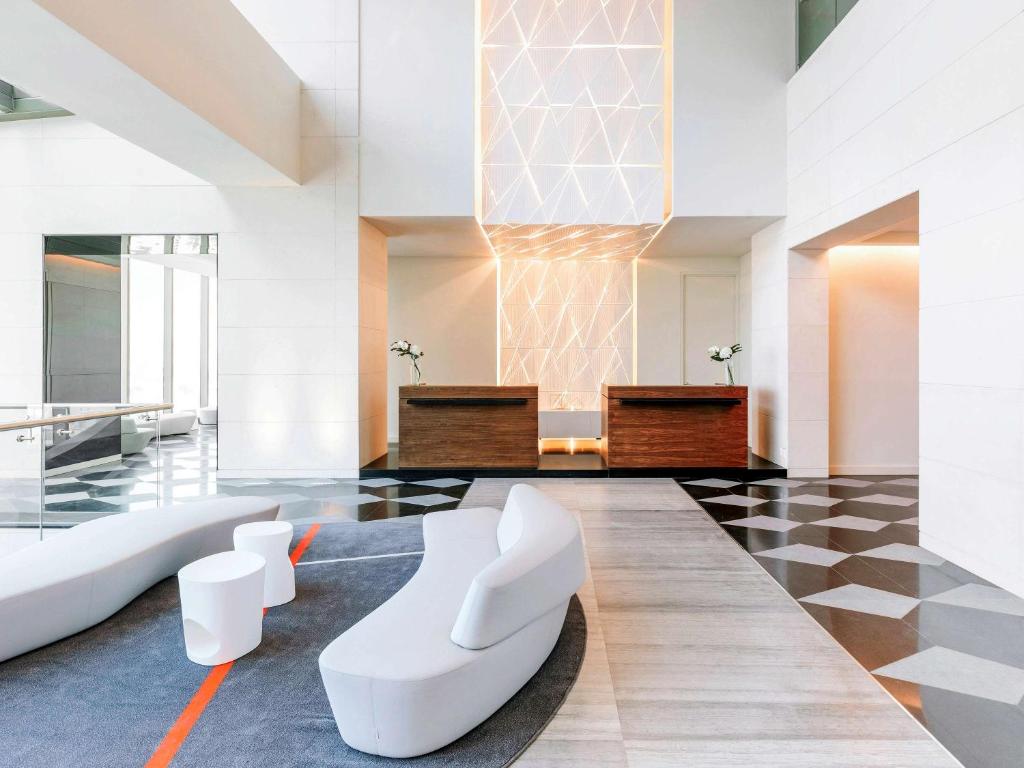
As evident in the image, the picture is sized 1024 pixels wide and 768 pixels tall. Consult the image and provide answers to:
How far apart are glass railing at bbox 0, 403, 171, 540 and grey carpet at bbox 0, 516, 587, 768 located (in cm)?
148

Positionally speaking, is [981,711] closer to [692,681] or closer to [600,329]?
[692,681]

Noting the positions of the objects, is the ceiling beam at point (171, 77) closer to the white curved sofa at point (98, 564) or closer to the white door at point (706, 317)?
the white curved sofa at point (98, 564)

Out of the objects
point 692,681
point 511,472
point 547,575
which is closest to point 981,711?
point 692,681

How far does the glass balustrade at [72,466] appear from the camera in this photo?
385 centimetres

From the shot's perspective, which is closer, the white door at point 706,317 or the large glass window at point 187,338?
the white door at point 706,317

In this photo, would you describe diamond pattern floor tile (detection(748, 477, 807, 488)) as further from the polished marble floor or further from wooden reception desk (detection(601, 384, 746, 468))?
the polished marble floor

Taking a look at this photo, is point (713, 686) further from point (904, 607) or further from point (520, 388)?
point (520, 388)

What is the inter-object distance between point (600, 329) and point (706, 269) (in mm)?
1713

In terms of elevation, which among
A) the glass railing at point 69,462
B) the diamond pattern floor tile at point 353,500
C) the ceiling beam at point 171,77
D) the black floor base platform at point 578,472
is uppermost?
the ceiling beam at point 171,77

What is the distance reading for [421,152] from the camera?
6711mm

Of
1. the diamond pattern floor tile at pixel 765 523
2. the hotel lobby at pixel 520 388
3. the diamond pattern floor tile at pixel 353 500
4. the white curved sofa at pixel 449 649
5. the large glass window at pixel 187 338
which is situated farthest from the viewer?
the large glass window at pixel 187 338

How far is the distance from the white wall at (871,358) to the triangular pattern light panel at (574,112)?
226 centimetres

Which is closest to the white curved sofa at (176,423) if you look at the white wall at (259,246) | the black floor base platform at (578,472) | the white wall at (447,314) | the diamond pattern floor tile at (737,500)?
the white wall at (259,246)

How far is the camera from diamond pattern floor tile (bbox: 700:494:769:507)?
5.53m
